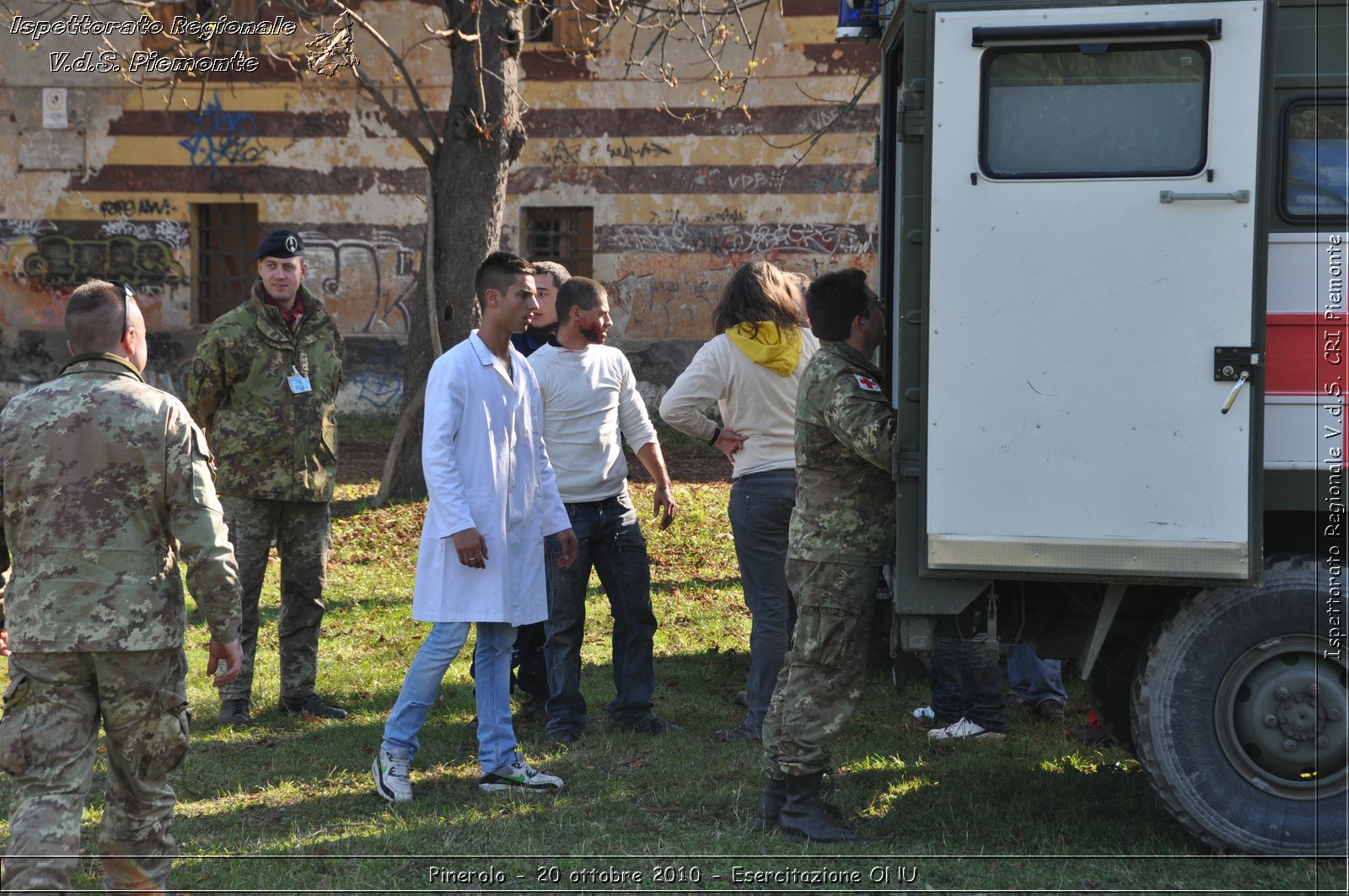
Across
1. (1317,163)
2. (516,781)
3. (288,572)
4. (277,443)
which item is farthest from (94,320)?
(1317,163)

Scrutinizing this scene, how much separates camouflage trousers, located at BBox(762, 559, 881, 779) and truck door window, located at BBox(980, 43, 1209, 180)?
1532 mm

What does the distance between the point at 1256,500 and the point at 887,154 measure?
2.39 metres

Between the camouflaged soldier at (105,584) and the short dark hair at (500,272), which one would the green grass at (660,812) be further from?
the short dark hair at (500,272)

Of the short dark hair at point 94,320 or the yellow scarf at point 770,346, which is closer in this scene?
the short dark hair at point 94,320

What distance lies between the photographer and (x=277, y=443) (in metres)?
6.20

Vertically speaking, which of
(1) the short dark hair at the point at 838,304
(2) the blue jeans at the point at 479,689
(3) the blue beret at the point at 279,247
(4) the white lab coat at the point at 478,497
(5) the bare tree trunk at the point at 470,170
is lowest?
(2) the blue jeans at the point at 479,689

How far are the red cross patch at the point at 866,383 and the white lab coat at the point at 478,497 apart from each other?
4.90ft

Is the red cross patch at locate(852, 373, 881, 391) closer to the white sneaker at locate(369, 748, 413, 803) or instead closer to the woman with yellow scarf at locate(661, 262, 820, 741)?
the woman with yellow scarf at locate(661, 262, 820, 741)

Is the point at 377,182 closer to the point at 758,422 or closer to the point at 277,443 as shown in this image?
the point at 277,443

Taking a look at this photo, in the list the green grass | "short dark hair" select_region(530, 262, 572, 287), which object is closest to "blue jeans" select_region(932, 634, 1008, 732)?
the green grass

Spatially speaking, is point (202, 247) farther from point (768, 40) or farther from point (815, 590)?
point (815, 590)

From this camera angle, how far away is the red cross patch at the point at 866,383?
4.59 meters

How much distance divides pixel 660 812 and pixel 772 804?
51 cm

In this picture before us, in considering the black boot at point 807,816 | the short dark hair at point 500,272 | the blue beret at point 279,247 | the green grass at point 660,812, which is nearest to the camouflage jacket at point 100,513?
the green grass at point 660,812
